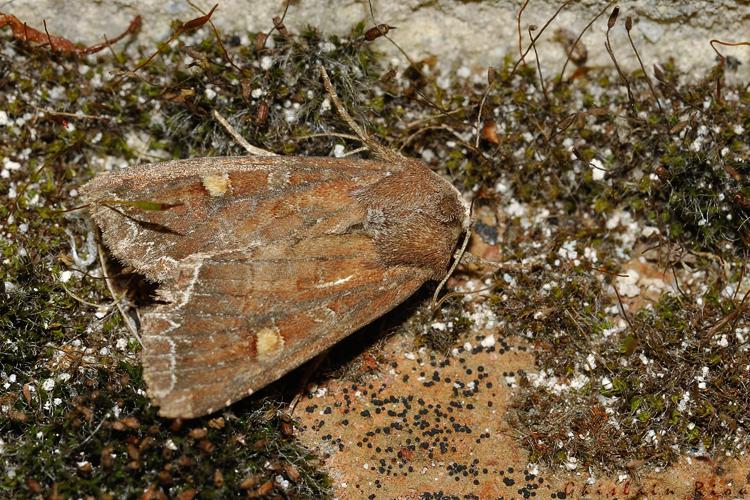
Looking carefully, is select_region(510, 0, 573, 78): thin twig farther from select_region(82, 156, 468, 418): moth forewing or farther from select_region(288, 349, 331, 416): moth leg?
select_region(288, 349, 331, 416): moth leg

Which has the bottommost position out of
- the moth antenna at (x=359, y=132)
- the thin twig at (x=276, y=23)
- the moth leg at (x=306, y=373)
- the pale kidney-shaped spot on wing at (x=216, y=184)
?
the moth leg at (x=306, y=373)

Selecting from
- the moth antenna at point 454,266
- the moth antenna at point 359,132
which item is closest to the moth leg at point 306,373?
the moth antenna at point 454,266

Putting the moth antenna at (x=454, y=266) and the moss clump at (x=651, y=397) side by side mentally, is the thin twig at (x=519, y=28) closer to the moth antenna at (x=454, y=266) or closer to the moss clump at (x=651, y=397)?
the moth antenna at (x=454, y=266)

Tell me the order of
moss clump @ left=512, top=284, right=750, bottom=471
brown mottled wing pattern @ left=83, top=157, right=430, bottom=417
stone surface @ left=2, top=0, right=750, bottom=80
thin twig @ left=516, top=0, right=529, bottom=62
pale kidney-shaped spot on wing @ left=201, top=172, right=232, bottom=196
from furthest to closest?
stone surface @ left=2, top=0, right=750, bottom=80 → thin twig @ left=516, top=0, right=529, bottom=62 → moss clump @ left=512, top=284, right=750, bottom=471 → pale kidney-shaped spot on wing @ left=201, top=172, right=232, bottom=196 → brown mottled wing pattern @ left=83, top=157, right=430, bottom=417

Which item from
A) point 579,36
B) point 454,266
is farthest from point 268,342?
point 579,36

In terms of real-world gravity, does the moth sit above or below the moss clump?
above

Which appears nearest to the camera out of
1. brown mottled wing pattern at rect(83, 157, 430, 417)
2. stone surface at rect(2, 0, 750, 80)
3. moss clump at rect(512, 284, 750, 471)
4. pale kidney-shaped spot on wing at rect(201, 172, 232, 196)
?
brown mottled wing pattern at rect(83, 157, 430, 417)

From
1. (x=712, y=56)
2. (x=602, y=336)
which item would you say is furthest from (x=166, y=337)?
(x=712, y=56)

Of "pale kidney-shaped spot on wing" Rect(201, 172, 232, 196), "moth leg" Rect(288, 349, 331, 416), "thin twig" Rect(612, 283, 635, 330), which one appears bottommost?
"moth leg" Rect(288, 349, 331, 416)

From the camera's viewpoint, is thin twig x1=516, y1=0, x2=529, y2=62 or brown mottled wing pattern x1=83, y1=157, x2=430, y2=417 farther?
thin twig x1=516, y1=0, x2=529, y2=62

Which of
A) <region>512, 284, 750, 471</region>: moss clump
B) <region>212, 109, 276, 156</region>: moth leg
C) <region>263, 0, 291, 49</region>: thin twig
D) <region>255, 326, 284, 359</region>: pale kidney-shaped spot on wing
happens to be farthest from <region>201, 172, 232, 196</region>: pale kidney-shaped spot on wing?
<region>512, 284, 750, 471</region>: moss clump
